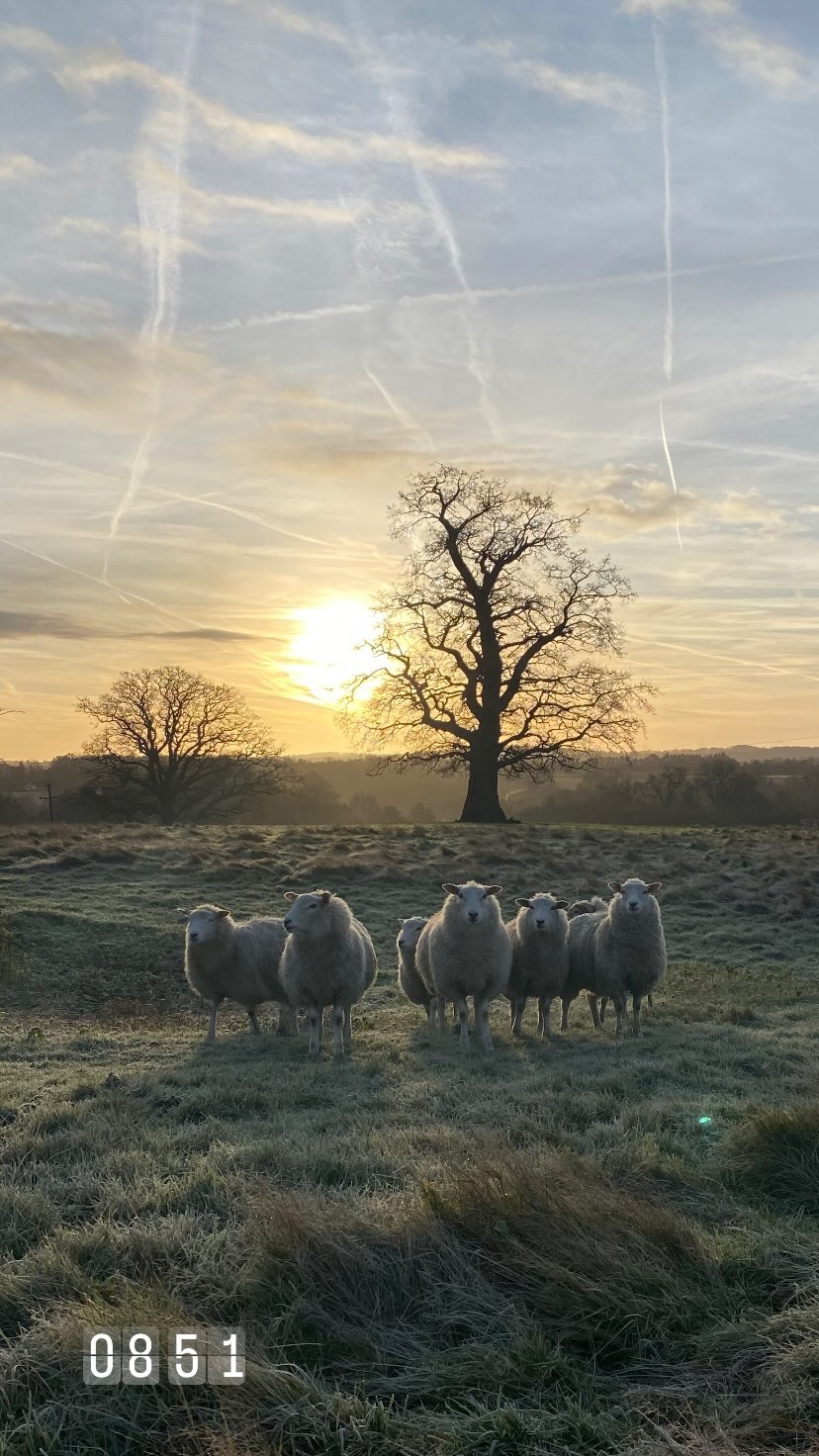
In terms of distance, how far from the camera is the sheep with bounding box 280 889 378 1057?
11.8m

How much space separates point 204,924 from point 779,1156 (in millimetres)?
8624

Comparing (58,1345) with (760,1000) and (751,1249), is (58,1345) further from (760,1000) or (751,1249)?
(760,1000)

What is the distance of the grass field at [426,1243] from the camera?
3496 mm

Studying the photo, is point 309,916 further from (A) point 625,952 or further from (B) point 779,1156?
(B) point 779,1156

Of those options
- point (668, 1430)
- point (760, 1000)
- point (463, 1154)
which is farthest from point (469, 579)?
point (668, 1430)

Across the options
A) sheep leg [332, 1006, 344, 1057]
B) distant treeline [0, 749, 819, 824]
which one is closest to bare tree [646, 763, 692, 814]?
distant treeline [0, 749, 819, 824]

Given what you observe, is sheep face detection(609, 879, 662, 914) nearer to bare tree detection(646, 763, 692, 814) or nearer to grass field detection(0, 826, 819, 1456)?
grass field detection(0, 826, 819, 1456)

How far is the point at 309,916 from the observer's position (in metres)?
11.9

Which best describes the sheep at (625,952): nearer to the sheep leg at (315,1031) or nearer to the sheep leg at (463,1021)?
the sheep leg at (463,1021)

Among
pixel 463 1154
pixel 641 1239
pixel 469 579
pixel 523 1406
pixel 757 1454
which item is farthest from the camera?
pixel 469 579

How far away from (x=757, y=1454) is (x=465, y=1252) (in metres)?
1.49

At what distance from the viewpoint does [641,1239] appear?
14.4 ft

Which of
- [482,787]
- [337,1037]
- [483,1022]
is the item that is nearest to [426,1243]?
[337,1037]

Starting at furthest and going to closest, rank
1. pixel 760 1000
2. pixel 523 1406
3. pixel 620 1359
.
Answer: pixel 760 1000, pixel 620 1359, pixel 523 1406
